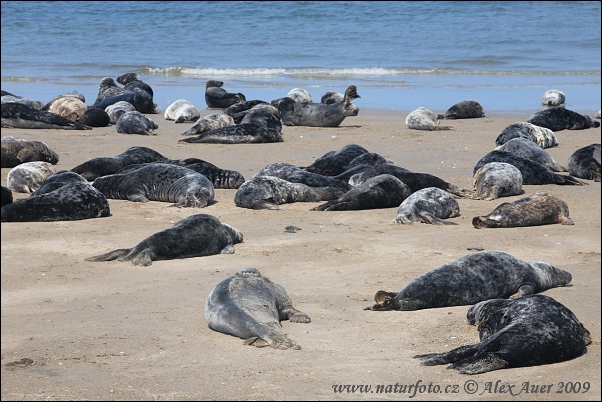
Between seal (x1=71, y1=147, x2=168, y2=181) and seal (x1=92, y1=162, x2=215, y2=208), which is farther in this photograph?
seal (x1=71, y1=147, x2=168, y2=181)

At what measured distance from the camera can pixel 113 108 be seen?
15156 mm

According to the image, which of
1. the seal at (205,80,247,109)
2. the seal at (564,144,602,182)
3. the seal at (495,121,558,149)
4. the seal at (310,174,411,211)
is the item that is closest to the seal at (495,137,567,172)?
the seal at (564,144,602,182)

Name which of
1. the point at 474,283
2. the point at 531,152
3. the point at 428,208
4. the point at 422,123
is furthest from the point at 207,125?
the point at 474,283

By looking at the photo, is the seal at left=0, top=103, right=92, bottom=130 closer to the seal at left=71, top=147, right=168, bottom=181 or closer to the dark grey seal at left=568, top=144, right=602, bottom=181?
the seal at left=71, top=147, right=168, bottom=181

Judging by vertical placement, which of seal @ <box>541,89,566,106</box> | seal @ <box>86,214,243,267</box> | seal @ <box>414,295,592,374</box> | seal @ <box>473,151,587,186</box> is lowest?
seal @ <box>541,89,566,106</box>

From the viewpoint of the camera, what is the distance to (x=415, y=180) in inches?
359

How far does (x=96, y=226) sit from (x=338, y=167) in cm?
367

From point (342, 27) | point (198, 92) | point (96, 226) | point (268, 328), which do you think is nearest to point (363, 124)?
point (198, 92)

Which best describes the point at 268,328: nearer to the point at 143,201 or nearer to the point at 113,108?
the point at 143,201

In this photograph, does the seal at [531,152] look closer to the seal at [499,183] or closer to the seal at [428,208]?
the seal at [499,183]

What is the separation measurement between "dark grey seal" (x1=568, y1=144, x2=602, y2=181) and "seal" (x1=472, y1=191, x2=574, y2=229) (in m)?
2.56

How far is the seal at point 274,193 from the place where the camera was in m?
8.68

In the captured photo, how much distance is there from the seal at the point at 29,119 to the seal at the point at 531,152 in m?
6.99

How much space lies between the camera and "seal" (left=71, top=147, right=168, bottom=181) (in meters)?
9.84
